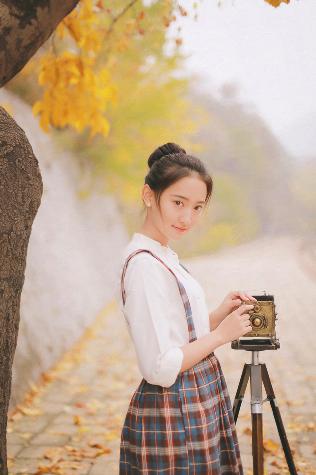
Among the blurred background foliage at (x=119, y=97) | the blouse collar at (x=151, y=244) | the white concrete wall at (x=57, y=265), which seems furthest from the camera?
the white concrete wall at (x=57, y=265)

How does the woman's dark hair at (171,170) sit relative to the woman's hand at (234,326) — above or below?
above

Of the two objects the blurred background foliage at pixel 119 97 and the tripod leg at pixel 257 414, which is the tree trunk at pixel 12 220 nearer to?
the blurred background foliage at pixel 119 97

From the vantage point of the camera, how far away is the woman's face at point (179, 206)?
1.95 m

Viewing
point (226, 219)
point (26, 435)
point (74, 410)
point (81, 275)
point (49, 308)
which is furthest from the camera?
point (226, 219)

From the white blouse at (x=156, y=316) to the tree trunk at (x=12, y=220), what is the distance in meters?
0.49

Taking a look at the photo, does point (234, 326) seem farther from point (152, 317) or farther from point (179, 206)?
point (179, 206)

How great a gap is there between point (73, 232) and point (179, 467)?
734 centimetres

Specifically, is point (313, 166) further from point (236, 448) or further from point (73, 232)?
point (236, 448)

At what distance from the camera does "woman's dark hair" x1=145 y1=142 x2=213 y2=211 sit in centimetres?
197

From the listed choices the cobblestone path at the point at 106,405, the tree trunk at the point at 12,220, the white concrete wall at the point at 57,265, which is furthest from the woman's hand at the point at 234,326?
the white concrete wall at the point at 57,265

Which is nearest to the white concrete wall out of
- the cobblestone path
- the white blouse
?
the cobblestone path

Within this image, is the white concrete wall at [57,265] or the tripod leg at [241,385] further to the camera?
the white concrete wall at [57,265]

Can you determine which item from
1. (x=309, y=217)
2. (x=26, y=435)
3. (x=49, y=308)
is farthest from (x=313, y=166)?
(x=26, y=435)

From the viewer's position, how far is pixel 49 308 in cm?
634
